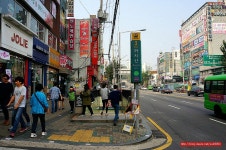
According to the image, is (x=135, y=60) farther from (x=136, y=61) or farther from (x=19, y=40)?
(x=19, y=40)

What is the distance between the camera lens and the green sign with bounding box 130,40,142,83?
37.9ft

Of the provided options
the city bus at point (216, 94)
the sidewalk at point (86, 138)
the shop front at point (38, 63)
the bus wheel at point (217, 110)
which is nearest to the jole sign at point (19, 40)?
the shop front at point (38, 63)

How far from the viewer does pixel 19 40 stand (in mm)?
17562

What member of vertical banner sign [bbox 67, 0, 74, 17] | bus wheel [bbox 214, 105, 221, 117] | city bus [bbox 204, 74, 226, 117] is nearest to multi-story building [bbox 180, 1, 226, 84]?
vertical banner sign [bbox 67, 0, 74, 17]

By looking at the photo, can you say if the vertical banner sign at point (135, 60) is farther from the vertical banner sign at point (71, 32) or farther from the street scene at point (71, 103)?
the vertical banner sign at point (71, 32)

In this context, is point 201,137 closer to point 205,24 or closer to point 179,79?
point 205,24

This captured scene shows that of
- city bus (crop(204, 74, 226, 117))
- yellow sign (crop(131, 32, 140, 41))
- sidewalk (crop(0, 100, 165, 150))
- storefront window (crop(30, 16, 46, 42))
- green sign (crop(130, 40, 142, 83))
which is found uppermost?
storefront window (crop(30, 16, 46, 42))

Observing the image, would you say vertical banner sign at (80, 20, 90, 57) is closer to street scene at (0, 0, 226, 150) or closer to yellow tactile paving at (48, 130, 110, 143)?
street scene at (0, 0, 226, 150)

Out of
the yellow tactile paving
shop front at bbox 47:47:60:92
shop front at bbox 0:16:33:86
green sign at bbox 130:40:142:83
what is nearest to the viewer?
the yellow tactile paving

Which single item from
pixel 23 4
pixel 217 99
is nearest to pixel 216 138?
pixel 217 99

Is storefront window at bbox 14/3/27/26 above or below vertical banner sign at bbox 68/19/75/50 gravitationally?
below

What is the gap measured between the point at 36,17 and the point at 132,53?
1229cm

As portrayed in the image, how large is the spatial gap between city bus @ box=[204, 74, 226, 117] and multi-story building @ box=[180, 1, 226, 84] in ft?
161

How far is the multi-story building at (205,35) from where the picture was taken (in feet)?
233
